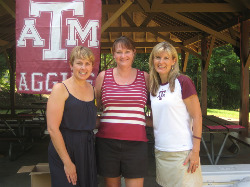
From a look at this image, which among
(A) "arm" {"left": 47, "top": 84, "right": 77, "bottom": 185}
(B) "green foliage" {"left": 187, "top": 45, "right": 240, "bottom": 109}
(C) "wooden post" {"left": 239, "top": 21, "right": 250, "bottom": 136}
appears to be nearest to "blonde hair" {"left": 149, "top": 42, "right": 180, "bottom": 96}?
(A) "arm" {"left": 47, "top": 84, "right": 77, "bottom": 185}

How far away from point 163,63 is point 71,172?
105 centimetres

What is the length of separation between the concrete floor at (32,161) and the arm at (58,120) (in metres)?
1.99

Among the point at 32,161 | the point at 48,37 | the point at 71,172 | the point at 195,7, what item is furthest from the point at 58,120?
the point at 195,7

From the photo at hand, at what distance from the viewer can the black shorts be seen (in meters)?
2.09

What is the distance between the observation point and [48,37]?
2.62 m

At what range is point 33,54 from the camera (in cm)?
263

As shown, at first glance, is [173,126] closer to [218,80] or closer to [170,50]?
[170,50]

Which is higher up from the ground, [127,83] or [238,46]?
[238,46]

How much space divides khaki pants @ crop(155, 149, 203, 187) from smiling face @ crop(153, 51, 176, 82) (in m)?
0.59

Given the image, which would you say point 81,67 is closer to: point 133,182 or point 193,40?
point 133,182

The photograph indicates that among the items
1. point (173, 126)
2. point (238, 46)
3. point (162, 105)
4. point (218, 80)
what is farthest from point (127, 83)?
point (218, 80)

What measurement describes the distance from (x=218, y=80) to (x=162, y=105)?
70.5 feet

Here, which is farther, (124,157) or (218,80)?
(218,80)

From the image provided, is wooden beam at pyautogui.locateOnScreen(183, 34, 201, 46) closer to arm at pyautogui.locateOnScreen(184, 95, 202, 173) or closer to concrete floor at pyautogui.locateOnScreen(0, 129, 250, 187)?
concrete floor at pyautogui.locateOnScreen(0, 129, 250, 187)
